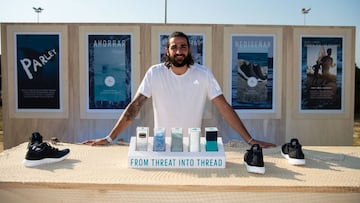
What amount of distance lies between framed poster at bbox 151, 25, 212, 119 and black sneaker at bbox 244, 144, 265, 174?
7.99 feet

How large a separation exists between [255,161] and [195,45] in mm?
2535

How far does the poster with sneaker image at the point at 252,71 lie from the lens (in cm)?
408

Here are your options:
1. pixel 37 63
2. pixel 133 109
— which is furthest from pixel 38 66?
pixel 133 109

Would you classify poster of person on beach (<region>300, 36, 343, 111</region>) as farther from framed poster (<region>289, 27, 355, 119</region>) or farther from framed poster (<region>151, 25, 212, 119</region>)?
framed poster (<region>151, 25, 212, 119</region>)

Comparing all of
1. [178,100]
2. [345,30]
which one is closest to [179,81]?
[178,100]

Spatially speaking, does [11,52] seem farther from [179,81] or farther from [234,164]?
[234,164]

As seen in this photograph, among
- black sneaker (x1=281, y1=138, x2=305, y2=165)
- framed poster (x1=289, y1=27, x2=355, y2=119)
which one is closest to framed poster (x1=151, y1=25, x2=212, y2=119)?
framed poster (x1=289, y1=27, x2=355, y2=119)

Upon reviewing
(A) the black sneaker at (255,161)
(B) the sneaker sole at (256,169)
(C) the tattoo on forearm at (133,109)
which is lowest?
(B) the sneaker sole at (256,169)

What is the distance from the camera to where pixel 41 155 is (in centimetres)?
183

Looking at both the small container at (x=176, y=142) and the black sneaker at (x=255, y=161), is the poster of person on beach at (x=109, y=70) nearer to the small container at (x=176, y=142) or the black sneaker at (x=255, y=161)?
the small container at (x=176, y=142)

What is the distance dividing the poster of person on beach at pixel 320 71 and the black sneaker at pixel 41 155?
3.05 metres

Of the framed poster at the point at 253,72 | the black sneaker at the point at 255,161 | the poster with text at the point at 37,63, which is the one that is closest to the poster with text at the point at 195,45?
the framed poster at the point at 253,72

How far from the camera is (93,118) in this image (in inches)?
162

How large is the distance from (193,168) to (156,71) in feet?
4.06
